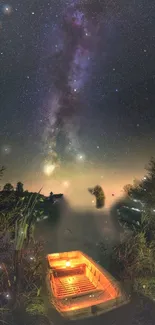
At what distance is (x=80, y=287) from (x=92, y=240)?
44.8 ft

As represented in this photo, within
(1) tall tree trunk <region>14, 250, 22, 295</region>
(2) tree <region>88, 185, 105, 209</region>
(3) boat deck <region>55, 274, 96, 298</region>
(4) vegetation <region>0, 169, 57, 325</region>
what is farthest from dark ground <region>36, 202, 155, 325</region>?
(2) tree <region>88, 185, 105, 209</region>

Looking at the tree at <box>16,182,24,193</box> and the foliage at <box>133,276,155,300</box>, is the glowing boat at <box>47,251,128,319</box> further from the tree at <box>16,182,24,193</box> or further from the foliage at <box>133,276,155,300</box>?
the tree at <box>16,182,24,193</box>

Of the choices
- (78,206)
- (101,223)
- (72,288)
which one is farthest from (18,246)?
(78,206)

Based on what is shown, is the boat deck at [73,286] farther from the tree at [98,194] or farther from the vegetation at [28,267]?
the tree at [98,194]

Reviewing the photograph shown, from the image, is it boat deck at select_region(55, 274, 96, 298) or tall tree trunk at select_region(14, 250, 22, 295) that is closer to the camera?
tall tree trunk at select_region(14, 250, 22, 295)

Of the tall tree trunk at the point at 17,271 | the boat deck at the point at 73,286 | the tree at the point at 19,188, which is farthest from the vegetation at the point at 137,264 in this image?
the tree at the point at 19,188

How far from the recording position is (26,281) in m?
14.0

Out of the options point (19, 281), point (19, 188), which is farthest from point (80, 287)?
point (19, 188)

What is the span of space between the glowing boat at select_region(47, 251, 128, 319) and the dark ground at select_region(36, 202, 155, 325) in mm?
381

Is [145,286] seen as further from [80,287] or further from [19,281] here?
[19,281]

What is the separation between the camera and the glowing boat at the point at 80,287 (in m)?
12.2

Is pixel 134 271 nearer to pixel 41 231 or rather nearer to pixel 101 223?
pixel 41 231

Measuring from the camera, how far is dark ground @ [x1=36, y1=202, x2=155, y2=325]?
38.8 ft

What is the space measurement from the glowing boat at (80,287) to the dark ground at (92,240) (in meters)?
0.38
